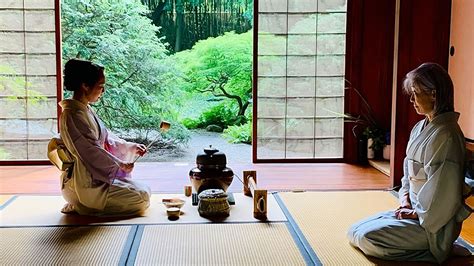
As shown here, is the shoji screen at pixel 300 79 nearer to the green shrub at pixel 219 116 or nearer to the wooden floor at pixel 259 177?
the wooden floor at pixel 259 177

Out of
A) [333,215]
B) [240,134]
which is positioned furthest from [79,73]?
[240,134]

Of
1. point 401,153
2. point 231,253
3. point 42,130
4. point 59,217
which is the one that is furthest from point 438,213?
point 42,130

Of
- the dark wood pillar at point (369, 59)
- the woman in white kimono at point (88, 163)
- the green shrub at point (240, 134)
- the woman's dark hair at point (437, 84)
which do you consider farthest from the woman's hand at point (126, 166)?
the green shrub at point (240, 134)

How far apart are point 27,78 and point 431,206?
13.8 ft

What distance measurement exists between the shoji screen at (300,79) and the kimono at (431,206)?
2.94 meters

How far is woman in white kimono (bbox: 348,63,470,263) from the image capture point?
2691mm

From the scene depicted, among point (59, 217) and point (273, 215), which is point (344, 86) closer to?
point (273, 215)

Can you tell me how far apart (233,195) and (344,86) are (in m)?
2.25

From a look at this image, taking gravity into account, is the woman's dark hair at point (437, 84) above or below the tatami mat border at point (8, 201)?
above

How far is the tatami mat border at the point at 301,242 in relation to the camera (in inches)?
111

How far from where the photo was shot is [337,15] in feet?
18.9

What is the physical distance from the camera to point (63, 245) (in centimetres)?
301

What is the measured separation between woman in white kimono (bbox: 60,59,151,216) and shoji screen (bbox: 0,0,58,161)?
6.95 ft

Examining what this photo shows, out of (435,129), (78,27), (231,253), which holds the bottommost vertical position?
(231,253)
